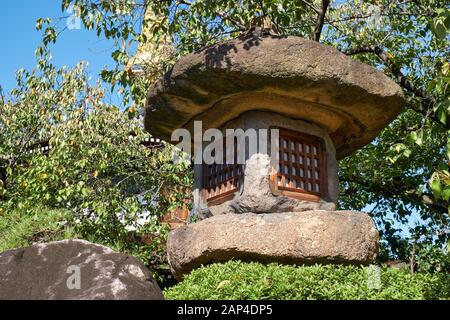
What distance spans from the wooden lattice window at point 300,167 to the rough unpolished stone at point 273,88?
0.24 meters

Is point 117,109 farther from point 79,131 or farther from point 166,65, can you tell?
point 166,65

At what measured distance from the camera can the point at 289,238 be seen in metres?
5.19

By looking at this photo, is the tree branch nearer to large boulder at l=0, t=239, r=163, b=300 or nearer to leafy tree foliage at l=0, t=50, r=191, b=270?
leafy tree foliage at l=0, t=50, r=191, b=270

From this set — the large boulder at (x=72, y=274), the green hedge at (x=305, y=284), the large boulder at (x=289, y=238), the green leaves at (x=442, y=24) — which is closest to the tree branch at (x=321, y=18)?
the large boulder at (x=289, y=238)

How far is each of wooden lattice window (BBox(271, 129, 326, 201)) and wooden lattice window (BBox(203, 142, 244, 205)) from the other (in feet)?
1.45

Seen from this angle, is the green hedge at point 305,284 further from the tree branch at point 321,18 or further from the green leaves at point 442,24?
the tree branch at point 321,18

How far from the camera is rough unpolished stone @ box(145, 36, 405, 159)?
5.25 meters

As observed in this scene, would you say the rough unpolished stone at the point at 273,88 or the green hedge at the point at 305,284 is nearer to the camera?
the green hedge at the point at 305,284

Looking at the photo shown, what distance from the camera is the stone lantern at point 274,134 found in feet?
17.2

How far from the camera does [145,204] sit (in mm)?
9539

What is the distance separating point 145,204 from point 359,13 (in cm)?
483

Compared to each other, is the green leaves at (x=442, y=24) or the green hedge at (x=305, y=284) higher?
the green leaves at (x=442, y=24)

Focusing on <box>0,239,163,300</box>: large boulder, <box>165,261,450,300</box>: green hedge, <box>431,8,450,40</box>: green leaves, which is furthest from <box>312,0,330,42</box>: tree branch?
<box>0,239,163,300</box>: large boulder
